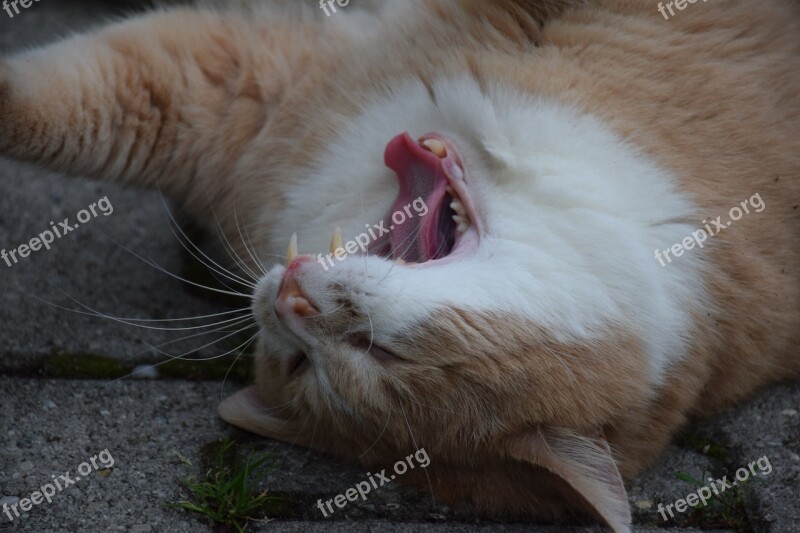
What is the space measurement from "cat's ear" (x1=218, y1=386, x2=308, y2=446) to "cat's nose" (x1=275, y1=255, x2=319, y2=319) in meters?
0.52

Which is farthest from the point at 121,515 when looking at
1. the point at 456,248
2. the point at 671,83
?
the point at 671,83

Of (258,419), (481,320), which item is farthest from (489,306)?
(258,419)

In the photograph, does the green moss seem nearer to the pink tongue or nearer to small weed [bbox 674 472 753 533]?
small weed [bbox 674 472 753 533]

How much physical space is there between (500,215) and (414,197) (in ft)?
1.02

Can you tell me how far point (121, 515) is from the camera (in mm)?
2469

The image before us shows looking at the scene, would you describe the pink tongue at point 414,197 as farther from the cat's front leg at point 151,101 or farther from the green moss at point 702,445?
the green moss at point 702,445

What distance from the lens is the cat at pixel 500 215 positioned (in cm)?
234

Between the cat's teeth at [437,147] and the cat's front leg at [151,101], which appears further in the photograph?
the cat's front leg at [151,101]

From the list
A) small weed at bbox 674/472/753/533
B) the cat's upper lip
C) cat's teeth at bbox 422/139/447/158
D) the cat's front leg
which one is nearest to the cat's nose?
the cat's upper lip

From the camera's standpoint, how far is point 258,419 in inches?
109

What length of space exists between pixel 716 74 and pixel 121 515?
83.7 inches

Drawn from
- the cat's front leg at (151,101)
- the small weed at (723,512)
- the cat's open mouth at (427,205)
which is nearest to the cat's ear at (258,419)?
the cat's open mouth at (427,205)

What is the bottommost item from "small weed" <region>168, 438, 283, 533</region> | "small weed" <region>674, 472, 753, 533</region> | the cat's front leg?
"small weed" <region>674, 472, 753, 533</region>

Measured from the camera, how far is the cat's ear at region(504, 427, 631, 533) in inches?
90.4
